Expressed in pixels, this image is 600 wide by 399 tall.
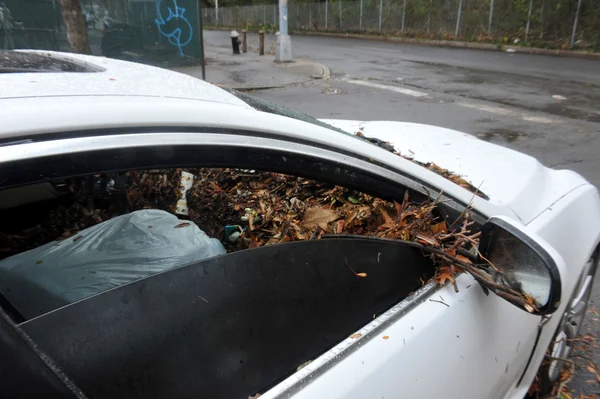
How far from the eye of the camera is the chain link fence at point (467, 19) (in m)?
18.2

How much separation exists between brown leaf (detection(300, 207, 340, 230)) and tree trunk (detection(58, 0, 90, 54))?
8967mm

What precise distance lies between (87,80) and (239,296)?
0.79 metres

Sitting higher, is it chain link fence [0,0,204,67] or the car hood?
chain link fence [0,0,204,67]

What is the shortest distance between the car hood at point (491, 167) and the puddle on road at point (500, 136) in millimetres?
4851

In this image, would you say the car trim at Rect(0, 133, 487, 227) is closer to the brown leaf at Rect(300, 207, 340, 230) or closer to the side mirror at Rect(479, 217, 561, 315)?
the side mirror at Rect(479, 217, 561, 315)

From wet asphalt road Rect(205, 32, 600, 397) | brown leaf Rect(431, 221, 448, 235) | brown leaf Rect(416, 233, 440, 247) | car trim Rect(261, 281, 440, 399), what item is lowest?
wet asphalt road Rect(205, 32, 600, 397)

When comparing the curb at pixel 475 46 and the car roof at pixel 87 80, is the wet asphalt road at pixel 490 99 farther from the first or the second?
the car roof at pixel 87 80

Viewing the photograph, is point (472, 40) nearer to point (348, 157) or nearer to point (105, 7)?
point (105, 7)

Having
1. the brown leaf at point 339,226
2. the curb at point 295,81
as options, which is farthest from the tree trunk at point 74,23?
the brown leaf at point 339,226

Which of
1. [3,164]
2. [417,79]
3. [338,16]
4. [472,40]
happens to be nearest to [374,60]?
[417,79]

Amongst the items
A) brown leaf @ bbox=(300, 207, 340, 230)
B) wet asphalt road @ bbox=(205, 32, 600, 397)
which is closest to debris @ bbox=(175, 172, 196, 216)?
brown leaf @ bbox=(300, 207, 340, 230)

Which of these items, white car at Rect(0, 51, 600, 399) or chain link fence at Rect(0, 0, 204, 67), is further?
chain link fence at Rect(0, 0, 204, 67)

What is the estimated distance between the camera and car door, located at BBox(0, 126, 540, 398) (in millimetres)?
973

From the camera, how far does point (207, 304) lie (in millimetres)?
1349
